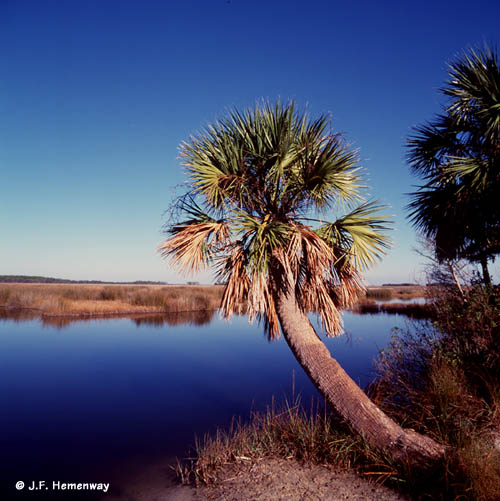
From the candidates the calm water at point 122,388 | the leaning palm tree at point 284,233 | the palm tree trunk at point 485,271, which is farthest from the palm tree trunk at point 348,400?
the palm tree trunk at point 485,271

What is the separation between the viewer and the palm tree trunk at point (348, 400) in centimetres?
419

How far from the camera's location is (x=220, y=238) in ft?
17.9

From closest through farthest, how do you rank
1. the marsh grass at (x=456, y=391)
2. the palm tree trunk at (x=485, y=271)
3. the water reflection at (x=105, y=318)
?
the marsh grass at (x=456, y=391) → the palm tree trunk at (x=485, y=271) → the water reflection at (x=105, y=318)

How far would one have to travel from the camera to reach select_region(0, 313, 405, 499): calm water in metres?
6.48

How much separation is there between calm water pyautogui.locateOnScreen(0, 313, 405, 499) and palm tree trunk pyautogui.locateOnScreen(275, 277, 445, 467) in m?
3.52

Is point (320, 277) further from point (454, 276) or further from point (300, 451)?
point (454, 276)

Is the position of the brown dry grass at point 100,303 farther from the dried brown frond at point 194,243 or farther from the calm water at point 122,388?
the dried brown frond at point 194,243

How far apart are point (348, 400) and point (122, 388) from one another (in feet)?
27.9

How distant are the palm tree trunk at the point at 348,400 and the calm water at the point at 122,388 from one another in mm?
3517

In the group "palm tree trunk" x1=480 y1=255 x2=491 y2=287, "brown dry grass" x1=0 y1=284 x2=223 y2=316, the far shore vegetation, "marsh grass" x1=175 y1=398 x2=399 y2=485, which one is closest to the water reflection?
the far shore vegetation

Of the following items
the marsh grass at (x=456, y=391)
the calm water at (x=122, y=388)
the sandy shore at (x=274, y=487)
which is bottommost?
the calm water at (x=122, y=388)

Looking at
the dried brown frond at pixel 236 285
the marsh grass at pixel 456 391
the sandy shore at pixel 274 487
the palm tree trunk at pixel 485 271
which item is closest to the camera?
the marsh grass at pixel 456 391

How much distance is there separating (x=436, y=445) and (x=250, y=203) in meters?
4.32

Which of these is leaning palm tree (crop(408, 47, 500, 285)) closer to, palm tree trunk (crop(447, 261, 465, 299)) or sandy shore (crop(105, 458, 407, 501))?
palm tree trunk (crop(447, 261, 465, 299))
